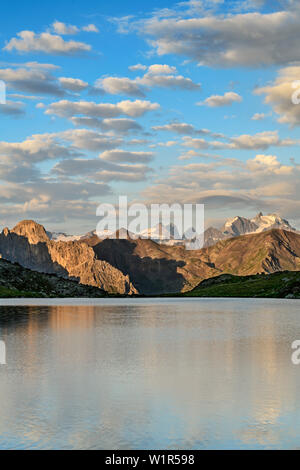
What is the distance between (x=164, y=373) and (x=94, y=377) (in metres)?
5.72

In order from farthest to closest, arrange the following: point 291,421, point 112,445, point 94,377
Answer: point 94,377, point 291,421, point 112,445

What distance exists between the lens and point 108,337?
73.9m

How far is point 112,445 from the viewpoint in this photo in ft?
78.4

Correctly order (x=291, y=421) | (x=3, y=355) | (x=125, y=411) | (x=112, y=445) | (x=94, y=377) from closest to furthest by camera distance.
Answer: (x=112, y=445) → (x=291, y=421) → (x=125, y=411) → (x=94, y=377) → (x=3, y=355)

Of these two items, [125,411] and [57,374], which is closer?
[125,411]

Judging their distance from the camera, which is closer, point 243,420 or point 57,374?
point 243,420

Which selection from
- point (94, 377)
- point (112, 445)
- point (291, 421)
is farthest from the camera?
point (94, 377)
